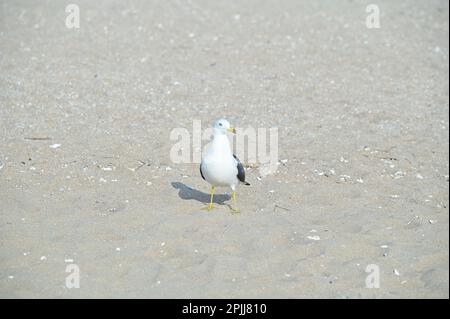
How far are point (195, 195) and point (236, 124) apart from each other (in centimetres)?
200

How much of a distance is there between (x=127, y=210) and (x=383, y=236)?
2.39 m

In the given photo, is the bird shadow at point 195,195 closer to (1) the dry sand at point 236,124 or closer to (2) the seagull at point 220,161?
(1) the dry sand at point 236,124

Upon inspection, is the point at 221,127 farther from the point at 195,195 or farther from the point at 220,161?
the point at 195,195

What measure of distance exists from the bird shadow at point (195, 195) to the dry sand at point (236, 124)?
0.08 ft

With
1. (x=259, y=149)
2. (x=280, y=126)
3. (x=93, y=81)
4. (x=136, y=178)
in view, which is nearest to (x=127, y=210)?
(x=136, y=178)

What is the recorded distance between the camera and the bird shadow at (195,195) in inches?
284

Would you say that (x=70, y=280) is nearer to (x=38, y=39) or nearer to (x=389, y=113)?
(x=389, y=113)

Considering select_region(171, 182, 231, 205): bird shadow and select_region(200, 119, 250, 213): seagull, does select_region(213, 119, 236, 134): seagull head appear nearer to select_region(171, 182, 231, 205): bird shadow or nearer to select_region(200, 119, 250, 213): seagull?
select_region(200, 119, 250, 213): seagull

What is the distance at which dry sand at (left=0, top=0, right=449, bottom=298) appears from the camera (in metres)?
5.72

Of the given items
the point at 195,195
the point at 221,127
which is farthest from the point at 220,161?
the point at 195,195

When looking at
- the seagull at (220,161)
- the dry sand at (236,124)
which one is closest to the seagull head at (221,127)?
the seagull at (220,161)

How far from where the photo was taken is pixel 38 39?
38.0ft

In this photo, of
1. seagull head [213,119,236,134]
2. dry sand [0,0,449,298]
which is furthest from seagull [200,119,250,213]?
dry sand [0,0,449,298]

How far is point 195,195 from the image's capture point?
24.0 ft
